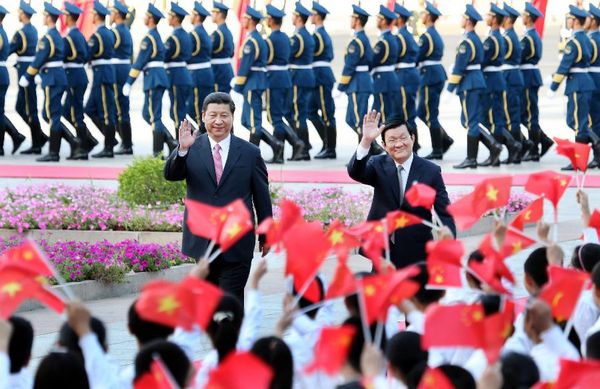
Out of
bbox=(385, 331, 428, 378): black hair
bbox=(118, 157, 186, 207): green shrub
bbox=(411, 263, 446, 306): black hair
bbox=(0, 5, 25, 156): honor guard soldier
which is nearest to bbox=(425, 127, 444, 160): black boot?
bbox=(0, 5, 25, 156): honor guard soldier

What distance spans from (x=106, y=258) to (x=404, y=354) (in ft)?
16.2

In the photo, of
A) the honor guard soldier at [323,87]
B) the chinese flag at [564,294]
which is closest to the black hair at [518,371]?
the chinese flag at [564,294]

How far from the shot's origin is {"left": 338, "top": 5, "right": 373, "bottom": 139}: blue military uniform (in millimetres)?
19016

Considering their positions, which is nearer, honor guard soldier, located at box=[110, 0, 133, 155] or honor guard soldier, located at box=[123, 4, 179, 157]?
honor guard soldier, located at box=[123, 4, 179, 157]

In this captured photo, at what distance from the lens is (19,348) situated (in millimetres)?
5500

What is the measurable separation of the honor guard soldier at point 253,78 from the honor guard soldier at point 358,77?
0.98 meters

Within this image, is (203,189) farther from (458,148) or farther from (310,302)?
(458,148)

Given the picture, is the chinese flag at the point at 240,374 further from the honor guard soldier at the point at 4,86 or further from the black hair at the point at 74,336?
the honor guard soldier at the point at 4,86

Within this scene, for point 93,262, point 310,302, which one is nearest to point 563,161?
point 93,262

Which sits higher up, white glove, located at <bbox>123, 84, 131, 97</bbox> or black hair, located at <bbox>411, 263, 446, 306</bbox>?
black hair, located at <bbox>411, 263, 446, 306</bbox>

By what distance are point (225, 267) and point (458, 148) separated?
14.2 meters

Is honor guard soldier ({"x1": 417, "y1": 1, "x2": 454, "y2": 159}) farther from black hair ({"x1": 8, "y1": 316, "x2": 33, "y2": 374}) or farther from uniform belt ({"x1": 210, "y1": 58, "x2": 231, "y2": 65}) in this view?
black hair ({"x1": 8, "y1": 316, "x2": 33, "y2": 374})

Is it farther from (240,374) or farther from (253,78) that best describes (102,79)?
(240,374)

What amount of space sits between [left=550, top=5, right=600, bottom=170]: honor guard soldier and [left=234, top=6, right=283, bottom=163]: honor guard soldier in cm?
323
